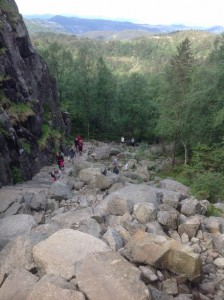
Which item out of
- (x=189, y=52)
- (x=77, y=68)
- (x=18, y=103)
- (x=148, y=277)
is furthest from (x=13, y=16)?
(x=148, y=277)

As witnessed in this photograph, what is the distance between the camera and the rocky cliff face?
2262 centimetres

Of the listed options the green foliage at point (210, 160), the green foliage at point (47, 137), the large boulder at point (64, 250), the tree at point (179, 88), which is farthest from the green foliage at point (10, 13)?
the large boulder at point (64, 250)

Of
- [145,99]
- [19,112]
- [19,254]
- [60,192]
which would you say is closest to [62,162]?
[19,112]

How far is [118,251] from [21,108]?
2029 centimetres

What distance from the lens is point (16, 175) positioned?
Answer: 22.2 meters

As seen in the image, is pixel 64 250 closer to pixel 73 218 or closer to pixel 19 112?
pixel 73 218

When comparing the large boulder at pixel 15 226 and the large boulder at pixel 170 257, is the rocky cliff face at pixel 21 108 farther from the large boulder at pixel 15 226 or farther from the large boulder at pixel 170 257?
the large boulder at pixel 170 257

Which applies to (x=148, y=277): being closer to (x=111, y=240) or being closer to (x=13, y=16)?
(x=111, y=240)

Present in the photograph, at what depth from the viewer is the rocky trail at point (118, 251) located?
8273 millimetres

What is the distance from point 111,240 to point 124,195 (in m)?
4.06

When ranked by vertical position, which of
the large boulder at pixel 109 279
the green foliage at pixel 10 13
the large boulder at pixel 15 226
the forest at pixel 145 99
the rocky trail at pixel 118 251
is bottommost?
the forest at pixel 145 99

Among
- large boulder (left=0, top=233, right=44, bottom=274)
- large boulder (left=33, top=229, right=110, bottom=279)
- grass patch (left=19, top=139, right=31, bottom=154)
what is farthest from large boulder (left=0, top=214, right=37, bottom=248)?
grass patch (left=19, top=139, right=31, bottom=154)

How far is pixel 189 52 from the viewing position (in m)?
35.0

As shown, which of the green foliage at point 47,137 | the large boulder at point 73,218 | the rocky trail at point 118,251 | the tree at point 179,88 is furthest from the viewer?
the tree at point 179,88
